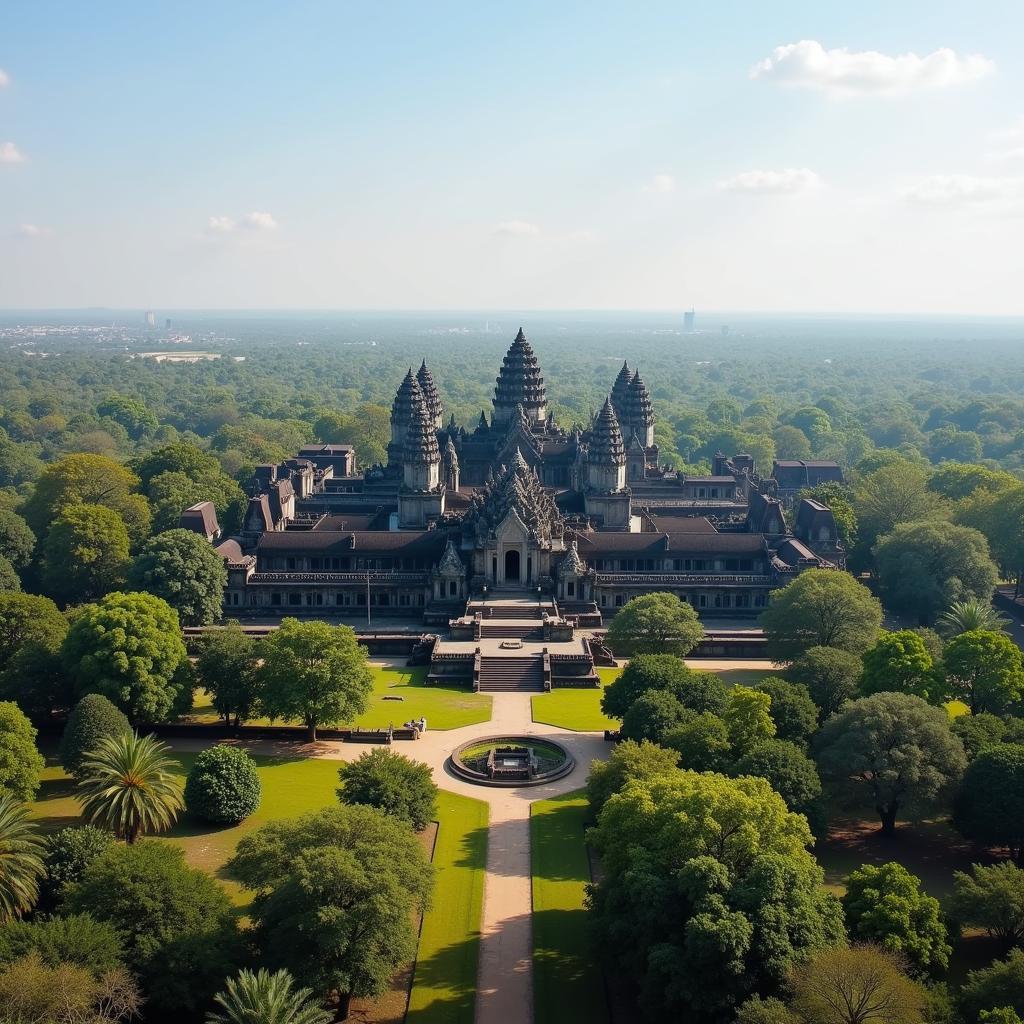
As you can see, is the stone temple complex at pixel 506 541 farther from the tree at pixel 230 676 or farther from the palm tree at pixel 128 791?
the palm tree at pixel 128 791

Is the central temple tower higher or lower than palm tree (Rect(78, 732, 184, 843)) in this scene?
higher

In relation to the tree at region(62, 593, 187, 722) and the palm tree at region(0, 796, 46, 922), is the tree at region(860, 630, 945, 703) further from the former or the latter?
the palm tree at region(0, 796, 46, 922)

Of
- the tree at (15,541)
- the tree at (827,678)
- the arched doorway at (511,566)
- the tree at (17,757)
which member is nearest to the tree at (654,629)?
the tree at (827,678)

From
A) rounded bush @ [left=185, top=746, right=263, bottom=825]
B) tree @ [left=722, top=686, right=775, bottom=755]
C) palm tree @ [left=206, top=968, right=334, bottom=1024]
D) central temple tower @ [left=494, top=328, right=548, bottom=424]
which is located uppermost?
central temple tower @ [left=494, top=328, right=548, bottom=424]

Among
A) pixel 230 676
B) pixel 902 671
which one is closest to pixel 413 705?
pixel 230 676

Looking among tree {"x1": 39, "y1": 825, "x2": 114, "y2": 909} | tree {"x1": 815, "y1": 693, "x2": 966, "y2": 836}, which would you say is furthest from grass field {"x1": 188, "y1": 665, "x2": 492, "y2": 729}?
tree {"x1": 815, "y1": 693, "x2": 966, "y2": 836}

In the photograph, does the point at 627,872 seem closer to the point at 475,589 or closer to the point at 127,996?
the point at 127,996
